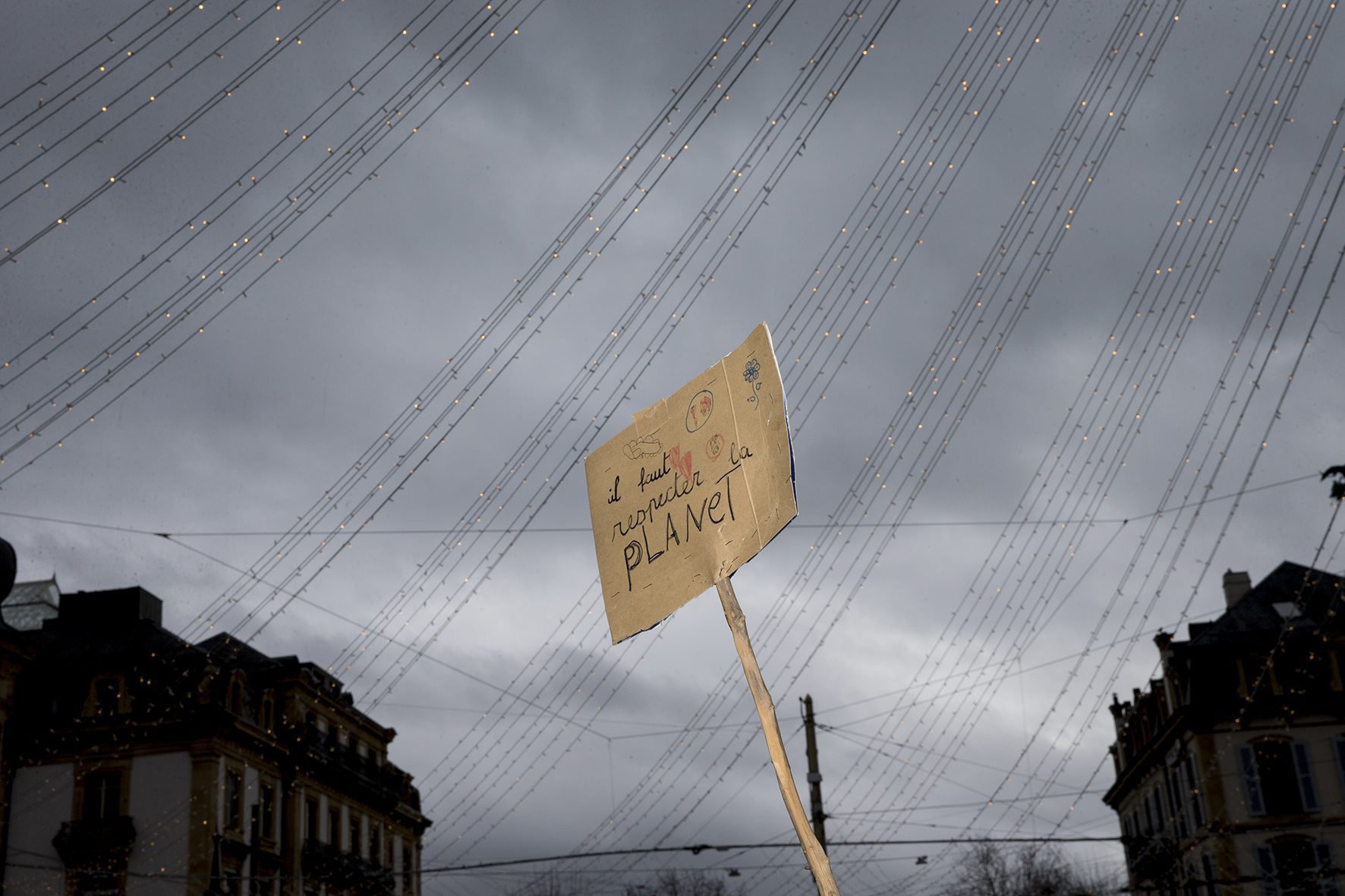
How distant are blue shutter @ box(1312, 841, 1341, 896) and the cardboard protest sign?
3758 centimetres

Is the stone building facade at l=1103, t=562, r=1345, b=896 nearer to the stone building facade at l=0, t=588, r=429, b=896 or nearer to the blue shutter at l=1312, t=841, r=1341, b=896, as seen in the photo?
the blue shutter at l=1312, t=841, r=1341, b=896

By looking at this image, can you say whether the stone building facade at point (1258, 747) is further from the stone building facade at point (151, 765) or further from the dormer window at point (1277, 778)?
the stone building facade at point (151, 765)

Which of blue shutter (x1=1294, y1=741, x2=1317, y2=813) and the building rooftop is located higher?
the building rooftop

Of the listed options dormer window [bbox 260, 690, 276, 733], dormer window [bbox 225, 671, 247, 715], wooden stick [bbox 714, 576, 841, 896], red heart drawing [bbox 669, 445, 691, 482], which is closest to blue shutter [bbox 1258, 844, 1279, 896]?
dormer window [bbox 260, 690, 276, 733]

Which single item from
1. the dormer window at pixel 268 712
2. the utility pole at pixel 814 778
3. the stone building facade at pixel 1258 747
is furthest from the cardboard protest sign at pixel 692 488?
the stone building facade at pixel 1258 747

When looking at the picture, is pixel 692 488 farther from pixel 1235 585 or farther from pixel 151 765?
pixel 1235 585

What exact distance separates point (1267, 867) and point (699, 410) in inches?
1509

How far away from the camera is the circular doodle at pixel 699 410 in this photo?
5742mm

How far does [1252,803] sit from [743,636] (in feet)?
124

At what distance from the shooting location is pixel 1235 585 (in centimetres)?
4597

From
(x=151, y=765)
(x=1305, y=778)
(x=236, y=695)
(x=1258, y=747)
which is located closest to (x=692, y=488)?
(x=151, y=765)

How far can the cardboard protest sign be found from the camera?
5.44m

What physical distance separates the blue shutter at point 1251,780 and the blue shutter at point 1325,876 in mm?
1629

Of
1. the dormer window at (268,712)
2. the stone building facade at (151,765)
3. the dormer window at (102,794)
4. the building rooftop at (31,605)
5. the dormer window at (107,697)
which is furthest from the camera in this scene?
the building rooftop at (31,605)
